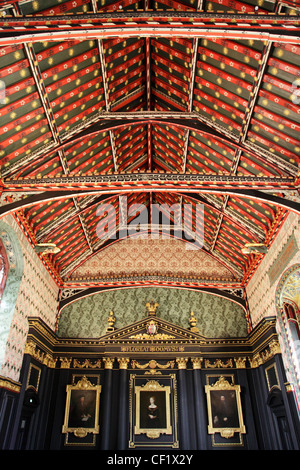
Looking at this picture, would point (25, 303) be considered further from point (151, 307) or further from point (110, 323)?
point (151, 307)

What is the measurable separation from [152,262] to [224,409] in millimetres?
7235

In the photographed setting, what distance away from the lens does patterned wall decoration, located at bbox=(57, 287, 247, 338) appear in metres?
15.7

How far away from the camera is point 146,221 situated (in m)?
18.5

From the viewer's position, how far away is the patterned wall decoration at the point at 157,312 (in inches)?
619

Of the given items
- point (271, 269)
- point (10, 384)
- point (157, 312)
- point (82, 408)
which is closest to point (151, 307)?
point (157, 312)

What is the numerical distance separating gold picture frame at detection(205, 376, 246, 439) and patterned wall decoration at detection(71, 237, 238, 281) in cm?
494

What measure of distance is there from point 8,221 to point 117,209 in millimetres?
6142

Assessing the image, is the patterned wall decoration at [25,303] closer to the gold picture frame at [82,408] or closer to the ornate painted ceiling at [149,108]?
the ornate painted ceiling at [149,108]

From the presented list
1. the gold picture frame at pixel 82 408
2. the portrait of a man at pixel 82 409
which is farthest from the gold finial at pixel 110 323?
the portrait of a man at pixel 82 409

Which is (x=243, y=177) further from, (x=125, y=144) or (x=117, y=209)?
(x=117, y=209)

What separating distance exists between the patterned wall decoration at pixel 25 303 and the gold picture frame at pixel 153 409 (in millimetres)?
4989

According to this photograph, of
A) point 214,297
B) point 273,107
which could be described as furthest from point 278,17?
point 214,297

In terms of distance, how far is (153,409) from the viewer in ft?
45.2

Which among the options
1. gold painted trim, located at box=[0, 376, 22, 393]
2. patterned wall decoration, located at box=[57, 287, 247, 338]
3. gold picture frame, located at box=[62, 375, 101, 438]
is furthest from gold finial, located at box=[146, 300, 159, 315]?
gold painted trim, located at box=[0, 376, 22, 393]
